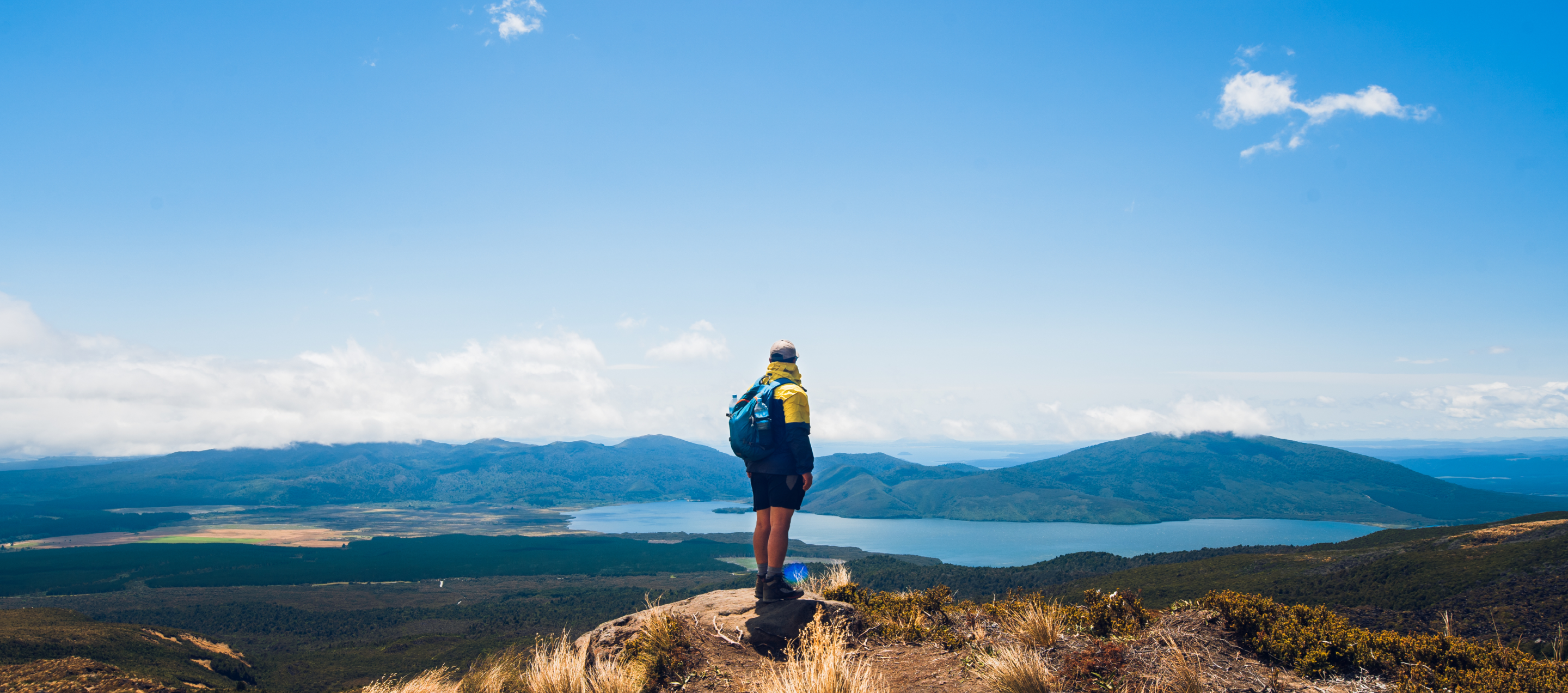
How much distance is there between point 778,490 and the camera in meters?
7.63

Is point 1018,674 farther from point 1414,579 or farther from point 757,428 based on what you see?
point 1414,579

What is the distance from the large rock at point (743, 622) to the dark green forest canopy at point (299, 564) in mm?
158502

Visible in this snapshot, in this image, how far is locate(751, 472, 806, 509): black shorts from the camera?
24.8ft

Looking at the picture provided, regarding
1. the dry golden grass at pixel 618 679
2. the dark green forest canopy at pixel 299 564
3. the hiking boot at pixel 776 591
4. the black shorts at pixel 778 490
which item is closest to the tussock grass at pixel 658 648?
the dry golden grass at pixel 618 679

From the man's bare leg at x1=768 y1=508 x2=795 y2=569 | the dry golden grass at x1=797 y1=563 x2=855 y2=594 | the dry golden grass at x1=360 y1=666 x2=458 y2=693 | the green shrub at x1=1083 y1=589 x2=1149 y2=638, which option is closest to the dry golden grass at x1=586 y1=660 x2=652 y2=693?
the man's bare leg at x1=768 y1=508 x2=795 y2=569

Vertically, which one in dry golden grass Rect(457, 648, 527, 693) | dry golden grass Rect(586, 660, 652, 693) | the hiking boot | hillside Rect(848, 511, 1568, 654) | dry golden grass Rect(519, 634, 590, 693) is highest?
the hiking boot

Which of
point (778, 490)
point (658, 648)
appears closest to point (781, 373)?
point (778, 490)

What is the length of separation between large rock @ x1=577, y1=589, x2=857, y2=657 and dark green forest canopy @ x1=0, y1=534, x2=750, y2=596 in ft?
520

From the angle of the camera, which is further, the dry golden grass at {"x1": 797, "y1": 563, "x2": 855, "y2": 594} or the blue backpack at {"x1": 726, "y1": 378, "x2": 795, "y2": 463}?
the dry golden grass at {"x1": 797, "y1": 563, "x2": 855, "y2": 594}

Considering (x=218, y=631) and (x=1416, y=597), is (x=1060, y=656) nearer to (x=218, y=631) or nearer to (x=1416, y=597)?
(x=1416, y=597)

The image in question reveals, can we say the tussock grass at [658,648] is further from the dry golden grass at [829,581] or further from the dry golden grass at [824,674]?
the dry golden grass at [829,581]

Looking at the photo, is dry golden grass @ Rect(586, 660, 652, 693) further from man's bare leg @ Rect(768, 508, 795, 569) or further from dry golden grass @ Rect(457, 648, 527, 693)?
man's bare leg @ Rect(768, 508, 795, 569)

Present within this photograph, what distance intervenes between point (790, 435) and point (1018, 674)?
3072 millimetres

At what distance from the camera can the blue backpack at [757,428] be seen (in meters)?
7.54
